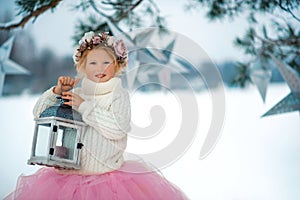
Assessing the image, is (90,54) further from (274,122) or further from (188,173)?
(274,122)

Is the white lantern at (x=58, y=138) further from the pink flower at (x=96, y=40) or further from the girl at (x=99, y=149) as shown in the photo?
the pink flower at (x=96, y=40)

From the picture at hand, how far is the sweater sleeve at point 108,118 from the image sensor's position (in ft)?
4.56

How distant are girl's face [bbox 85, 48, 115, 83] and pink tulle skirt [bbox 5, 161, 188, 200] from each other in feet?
0.85

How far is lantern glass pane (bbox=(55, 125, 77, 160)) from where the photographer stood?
137 centimetres

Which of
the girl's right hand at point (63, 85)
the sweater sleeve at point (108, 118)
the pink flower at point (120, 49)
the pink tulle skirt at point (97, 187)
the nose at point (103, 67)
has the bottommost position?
the pink tulle skirt at point (97, 187)

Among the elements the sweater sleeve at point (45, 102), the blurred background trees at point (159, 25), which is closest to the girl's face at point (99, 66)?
the sweater sleeve at point (45, 102)

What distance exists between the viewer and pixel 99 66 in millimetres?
1492

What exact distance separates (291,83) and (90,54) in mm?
861

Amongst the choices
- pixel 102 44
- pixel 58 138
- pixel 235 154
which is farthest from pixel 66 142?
pixel 235 154

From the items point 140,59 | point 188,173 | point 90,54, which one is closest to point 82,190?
point 90,54

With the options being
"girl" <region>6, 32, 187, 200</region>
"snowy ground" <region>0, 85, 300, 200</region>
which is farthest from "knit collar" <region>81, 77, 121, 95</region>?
"snowy ground" <region>0, 85, 300, 200</region>

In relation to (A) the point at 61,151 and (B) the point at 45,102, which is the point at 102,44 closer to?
(B) the point at 45,102

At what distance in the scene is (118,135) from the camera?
140 cm

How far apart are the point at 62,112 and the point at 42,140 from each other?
0.30 ft
